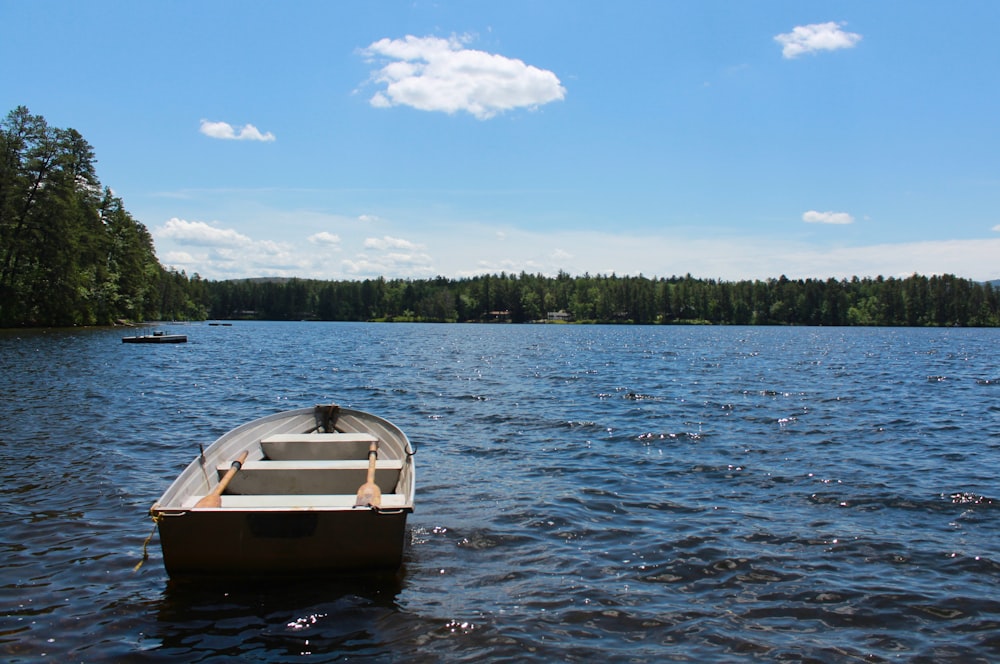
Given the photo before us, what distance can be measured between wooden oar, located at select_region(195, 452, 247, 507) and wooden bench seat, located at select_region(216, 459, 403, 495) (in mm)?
148

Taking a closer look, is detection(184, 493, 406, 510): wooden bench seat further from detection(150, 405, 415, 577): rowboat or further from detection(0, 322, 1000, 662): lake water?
detection(0, 322, 1000, 662): lake water

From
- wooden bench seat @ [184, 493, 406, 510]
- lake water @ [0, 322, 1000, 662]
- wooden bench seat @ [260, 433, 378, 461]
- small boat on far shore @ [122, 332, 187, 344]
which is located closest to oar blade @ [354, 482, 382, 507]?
wooden bench seat @ [184, 493, 406, 510]

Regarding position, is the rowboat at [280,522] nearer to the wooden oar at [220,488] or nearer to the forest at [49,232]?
the wooden oar at [220,488]

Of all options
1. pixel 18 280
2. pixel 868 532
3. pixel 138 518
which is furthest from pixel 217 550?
pixel 18 280

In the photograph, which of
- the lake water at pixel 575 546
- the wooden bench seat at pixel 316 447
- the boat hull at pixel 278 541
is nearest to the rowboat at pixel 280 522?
the boat hull at pixel 278 541

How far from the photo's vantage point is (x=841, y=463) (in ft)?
49.8

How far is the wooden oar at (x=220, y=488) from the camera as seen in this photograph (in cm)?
791

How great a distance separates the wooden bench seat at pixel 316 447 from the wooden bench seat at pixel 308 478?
5.49ft

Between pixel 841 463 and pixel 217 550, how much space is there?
13766 mm

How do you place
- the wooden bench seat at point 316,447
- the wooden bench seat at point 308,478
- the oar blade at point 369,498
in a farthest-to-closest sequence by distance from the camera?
1. the wooden bench seat at point 316,447
2. the wooden bench seat at point 308,478
3. the oar blade at point 369,498

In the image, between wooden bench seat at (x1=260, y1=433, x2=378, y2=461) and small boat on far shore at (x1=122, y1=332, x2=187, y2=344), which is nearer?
wooden bench seat at (x1=260, y1=433, x2=378, y2=461)

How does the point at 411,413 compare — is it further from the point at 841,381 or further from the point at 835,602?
the point at 841,381

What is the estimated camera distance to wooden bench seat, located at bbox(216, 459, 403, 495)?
9.97 metres

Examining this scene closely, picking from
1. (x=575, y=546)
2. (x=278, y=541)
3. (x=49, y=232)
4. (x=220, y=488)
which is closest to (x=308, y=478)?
(x=220, y=488)
